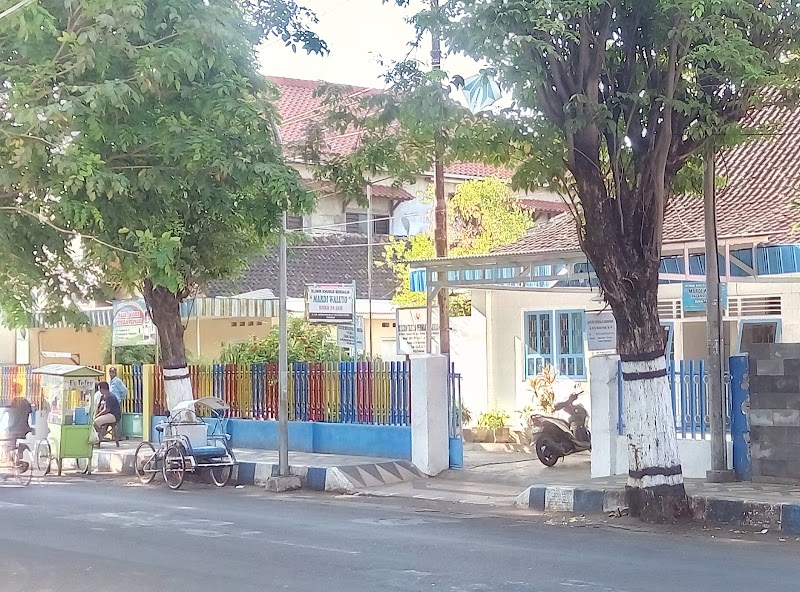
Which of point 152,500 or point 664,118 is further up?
point 664,118

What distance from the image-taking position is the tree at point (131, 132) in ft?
33.9

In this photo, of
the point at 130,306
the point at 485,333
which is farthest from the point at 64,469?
the point at 485,333

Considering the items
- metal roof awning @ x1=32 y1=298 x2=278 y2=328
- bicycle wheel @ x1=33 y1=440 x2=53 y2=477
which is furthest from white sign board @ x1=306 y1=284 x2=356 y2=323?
metal roof awning @ x1=32 y1=298 x2=278 y2=328

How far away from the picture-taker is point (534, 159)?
1400 centimetres

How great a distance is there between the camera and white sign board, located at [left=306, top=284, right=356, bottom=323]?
18750 millimetres

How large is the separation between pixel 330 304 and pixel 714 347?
6.90m

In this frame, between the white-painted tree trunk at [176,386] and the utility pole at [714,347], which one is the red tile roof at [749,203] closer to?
the utility pole at [714,347]

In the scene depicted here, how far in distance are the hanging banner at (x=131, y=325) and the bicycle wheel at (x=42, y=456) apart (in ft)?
15.0

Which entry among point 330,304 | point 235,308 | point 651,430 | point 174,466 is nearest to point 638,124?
point 651,430

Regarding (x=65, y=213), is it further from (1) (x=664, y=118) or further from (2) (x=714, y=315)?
(2) (x=714, y=315)

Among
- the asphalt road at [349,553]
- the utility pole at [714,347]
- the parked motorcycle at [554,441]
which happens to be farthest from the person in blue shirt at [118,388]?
the utility pole at [714,347]

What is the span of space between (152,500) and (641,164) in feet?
25.5

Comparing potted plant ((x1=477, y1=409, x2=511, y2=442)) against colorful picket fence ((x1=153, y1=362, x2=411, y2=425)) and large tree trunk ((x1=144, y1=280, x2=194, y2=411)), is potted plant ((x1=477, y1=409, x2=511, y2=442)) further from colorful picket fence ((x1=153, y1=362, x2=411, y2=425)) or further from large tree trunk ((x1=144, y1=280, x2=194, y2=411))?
large tree trunk ((x1=144, y1=280, x2=194, y2=411))

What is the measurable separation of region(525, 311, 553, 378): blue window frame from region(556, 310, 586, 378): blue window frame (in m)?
0.22
